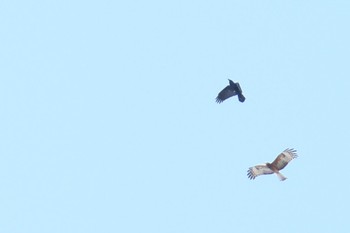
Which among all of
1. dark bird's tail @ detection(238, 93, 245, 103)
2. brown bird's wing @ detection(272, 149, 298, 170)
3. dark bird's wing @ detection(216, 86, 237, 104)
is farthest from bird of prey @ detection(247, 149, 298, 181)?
dark bird's wing @ detection(216, 86, 237, 104)

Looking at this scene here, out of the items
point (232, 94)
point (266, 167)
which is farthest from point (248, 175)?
point (232, 94)

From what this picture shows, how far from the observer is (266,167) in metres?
47.7

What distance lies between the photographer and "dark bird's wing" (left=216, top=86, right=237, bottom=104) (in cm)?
5456

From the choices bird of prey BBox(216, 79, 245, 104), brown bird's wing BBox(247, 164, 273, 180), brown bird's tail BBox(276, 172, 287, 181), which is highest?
bird of prey BBox(216, 79, 245, 104)

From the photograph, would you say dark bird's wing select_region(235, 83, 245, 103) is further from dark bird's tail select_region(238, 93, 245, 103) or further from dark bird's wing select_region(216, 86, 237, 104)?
dark bird's wing select_region(216, 86, 237, 104)

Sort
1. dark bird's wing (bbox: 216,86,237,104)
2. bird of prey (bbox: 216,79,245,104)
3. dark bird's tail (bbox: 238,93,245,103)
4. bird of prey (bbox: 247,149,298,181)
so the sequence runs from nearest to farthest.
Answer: bird of prey (bbox: 247,149,298,181)
dark bird's tail (bbox: 238,93,245,103)
bird of prey (bbox: 216,79,245,104)
dark bird's wing (bbox: 216,86,237,104)

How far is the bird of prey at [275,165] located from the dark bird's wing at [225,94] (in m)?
7.62

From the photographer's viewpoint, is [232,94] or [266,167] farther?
[232,94]

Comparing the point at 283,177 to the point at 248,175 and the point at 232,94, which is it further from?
the point at 232,94

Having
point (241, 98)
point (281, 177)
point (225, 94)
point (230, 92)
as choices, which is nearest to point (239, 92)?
point (241, 98)

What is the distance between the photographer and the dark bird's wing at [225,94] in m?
54.6

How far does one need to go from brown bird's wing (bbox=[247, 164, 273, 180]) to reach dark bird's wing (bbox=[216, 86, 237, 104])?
7.63 meters

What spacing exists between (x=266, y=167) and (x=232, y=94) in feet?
26.1

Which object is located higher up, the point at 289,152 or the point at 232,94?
the point at 232,94
